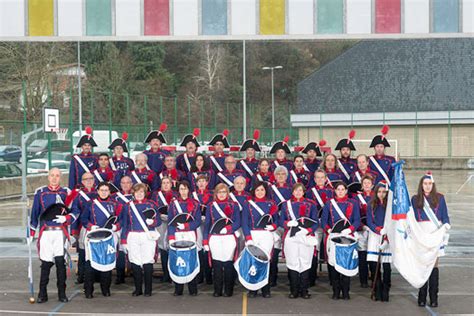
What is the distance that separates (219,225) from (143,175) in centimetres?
224

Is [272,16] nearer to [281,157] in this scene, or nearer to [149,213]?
[281,157]

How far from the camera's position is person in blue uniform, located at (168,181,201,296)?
9.44m

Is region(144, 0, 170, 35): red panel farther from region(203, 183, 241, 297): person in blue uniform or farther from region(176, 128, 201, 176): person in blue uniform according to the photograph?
region(203, 183, 241, 297): person in blue uniform

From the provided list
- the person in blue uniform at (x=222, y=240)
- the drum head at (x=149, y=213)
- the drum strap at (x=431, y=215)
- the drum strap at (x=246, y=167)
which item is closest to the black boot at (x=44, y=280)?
the drum head at (x=149, y=213)

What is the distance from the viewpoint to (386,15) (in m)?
11.0

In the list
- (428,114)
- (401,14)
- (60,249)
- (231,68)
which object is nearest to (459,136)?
(428,114)

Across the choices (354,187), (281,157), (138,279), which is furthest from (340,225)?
(138,279)

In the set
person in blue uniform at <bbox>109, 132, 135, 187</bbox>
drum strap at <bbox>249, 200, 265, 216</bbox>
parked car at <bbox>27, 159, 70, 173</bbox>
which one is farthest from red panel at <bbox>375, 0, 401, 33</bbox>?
parked car at <bbox>27, 159, 70, 173</bbox>

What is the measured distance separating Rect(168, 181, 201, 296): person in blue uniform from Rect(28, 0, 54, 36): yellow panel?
12.5 feet

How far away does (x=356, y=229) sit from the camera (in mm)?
9320

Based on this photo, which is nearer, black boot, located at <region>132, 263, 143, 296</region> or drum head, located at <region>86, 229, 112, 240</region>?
drum head, located at <region>86, 229, 112, 240</region>

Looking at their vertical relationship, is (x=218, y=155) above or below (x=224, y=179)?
above

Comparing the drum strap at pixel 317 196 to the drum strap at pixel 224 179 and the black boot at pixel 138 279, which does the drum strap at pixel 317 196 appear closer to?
the drum strap at pixel 224 179

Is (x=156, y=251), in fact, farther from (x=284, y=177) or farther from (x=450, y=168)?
(x=450, y=168)
